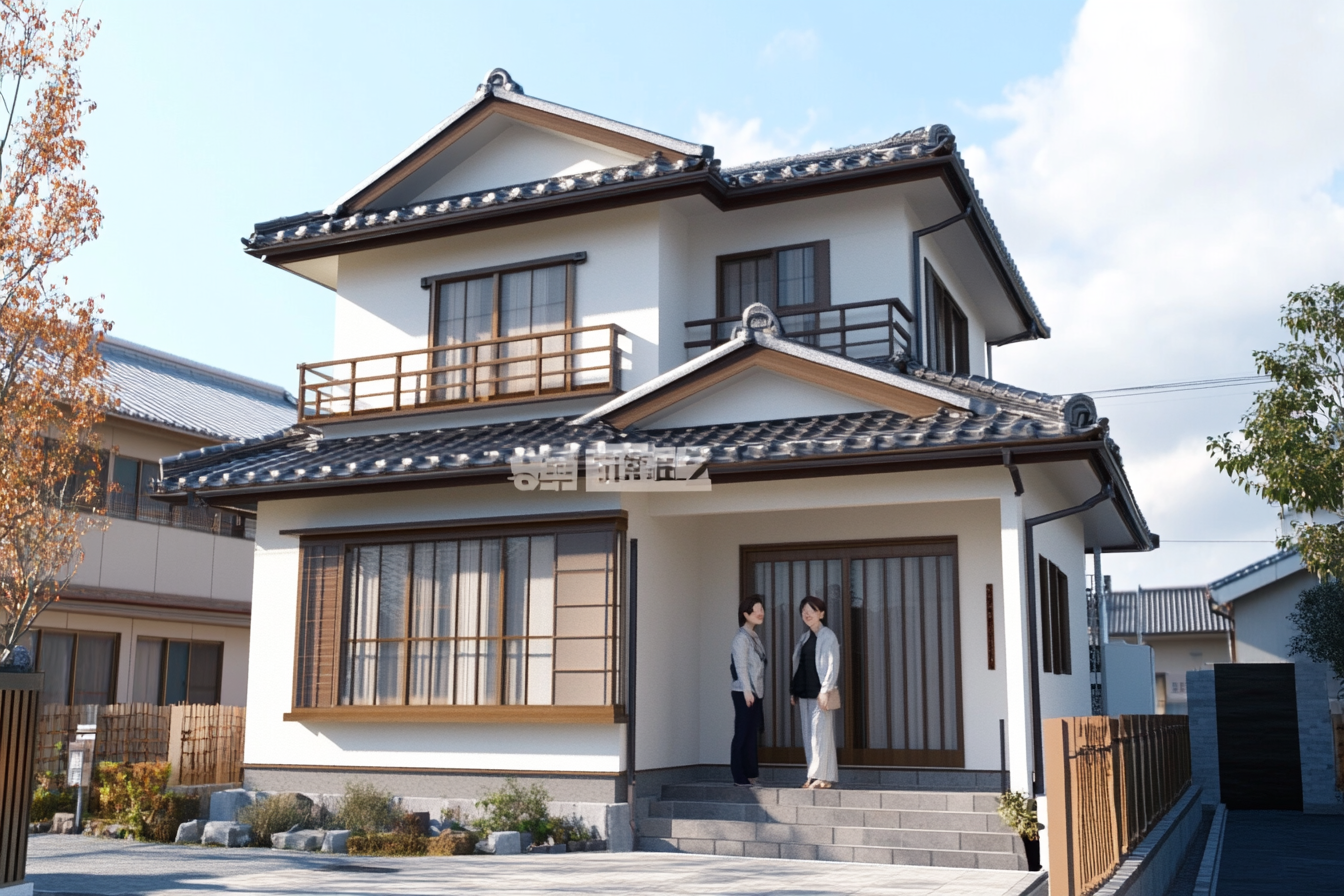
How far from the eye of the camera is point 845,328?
1357cm

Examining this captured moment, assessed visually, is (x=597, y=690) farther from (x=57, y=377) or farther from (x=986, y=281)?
(x=986, y=281)

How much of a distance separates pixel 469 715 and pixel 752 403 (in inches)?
169

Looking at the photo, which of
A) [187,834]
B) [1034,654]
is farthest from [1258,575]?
[187,834]

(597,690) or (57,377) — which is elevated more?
(57,377)

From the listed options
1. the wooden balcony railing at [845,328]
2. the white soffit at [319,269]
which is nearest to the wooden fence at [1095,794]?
the wooden balcony railing at [845,328]

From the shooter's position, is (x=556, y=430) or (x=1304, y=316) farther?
(x=1304, y=316)

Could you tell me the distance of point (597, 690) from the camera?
38.8 feet

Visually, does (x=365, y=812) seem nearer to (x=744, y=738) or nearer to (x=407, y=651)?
(x=407, y=651)

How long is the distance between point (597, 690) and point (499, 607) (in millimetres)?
1455

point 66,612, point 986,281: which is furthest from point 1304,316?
point 66,612

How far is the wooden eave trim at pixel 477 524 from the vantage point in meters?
12.0

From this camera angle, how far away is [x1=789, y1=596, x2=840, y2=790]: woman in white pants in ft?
37.7

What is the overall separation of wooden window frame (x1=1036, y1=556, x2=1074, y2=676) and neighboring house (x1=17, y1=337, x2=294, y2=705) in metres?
13.0

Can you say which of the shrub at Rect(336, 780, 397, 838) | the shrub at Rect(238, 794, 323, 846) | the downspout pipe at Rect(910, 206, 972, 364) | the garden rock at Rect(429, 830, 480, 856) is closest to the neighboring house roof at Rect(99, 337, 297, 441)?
the shrub at Rect(238, 794, 323, 846)
